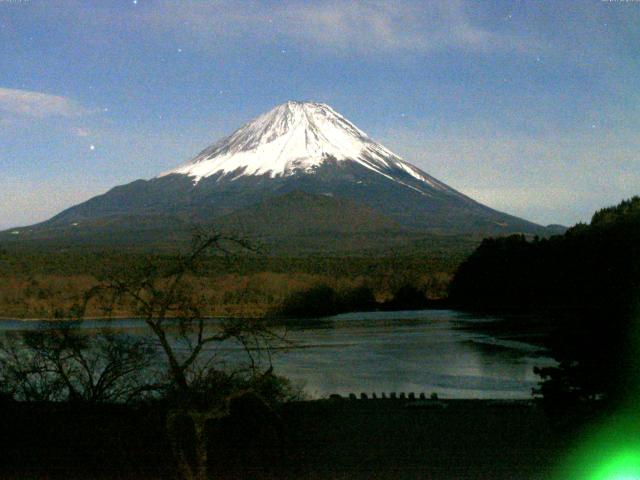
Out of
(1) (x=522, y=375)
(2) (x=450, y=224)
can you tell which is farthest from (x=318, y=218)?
(1) (x=522, y=375)

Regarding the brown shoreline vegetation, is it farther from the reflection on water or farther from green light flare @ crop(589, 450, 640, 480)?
green light flare @ crop(589, 450, 640, 480)

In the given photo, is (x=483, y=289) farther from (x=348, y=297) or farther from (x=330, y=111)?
(x=330, y=111)

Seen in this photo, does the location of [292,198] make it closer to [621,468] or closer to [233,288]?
[233,288]

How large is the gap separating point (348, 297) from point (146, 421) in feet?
156

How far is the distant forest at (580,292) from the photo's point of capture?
948cm

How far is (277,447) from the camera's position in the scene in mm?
10320

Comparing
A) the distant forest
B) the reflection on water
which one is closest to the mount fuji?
the distant forest

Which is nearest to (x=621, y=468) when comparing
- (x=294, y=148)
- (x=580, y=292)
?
(x=580, y=292)

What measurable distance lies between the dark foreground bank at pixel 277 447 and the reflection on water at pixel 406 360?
6.00ft

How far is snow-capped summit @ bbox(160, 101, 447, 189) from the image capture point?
165 metres

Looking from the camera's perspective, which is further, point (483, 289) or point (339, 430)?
point (483, 289)

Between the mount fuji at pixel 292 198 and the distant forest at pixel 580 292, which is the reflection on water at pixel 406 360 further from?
the mount fuji at pixel 292 198

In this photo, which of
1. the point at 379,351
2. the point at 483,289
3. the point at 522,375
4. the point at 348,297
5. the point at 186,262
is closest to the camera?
the point at 186,262

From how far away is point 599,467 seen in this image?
9.25 meters
